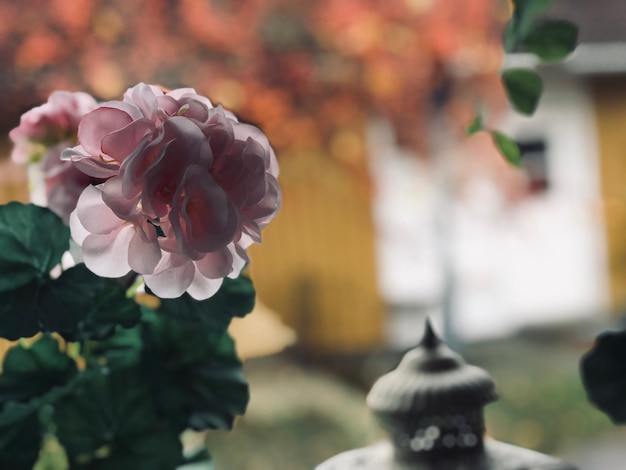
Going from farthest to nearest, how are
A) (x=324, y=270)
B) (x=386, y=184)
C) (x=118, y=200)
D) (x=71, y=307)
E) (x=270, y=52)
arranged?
(x=324, y=270), (x=386, y=184), (x=270, y=52), (x=71, y=307), (x=118, y=200)

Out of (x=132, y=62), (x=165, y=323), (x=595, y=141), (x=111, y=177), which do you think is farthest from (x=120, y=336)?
(x=595, y=141)

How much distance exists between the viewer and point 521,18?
61 cm

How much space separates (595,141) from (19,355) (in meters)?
6.23

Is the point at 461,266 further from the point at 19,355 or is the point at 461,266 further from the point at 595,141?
the point at 19,355

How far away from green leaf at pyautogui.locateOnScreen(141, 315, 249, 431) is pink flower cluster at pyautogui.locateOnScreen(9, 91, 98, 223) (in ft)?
0.40

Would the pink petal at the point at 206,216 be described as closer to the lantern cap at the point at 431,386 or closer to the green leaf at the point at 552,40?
the lantern cap at the point at 431,386

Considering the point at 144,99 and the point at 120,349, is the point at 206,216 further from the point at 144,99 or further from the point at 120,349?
the point at 120,349

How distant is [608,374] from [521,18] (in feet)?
0.93

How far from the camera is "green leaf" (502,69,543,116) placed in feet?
2.10

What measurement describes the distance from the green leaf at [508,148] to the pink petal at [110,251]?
362 mm

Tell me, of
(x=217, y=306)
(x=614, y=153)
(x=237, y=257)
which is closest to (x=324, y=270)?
(x=614, y=153)

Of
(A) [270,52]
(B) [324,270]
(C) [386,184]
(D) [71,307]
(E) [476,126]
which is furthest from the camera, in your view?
(B) [324,270]

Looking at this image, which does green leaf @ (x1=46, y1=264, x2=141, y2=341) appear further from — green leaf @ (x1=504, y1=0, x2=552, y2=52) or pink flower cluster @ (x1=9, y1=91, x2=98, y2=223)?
green leaf @ (x1=504, y1=0, x2=552, y2=52)

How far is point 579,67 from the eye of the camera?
536cm
